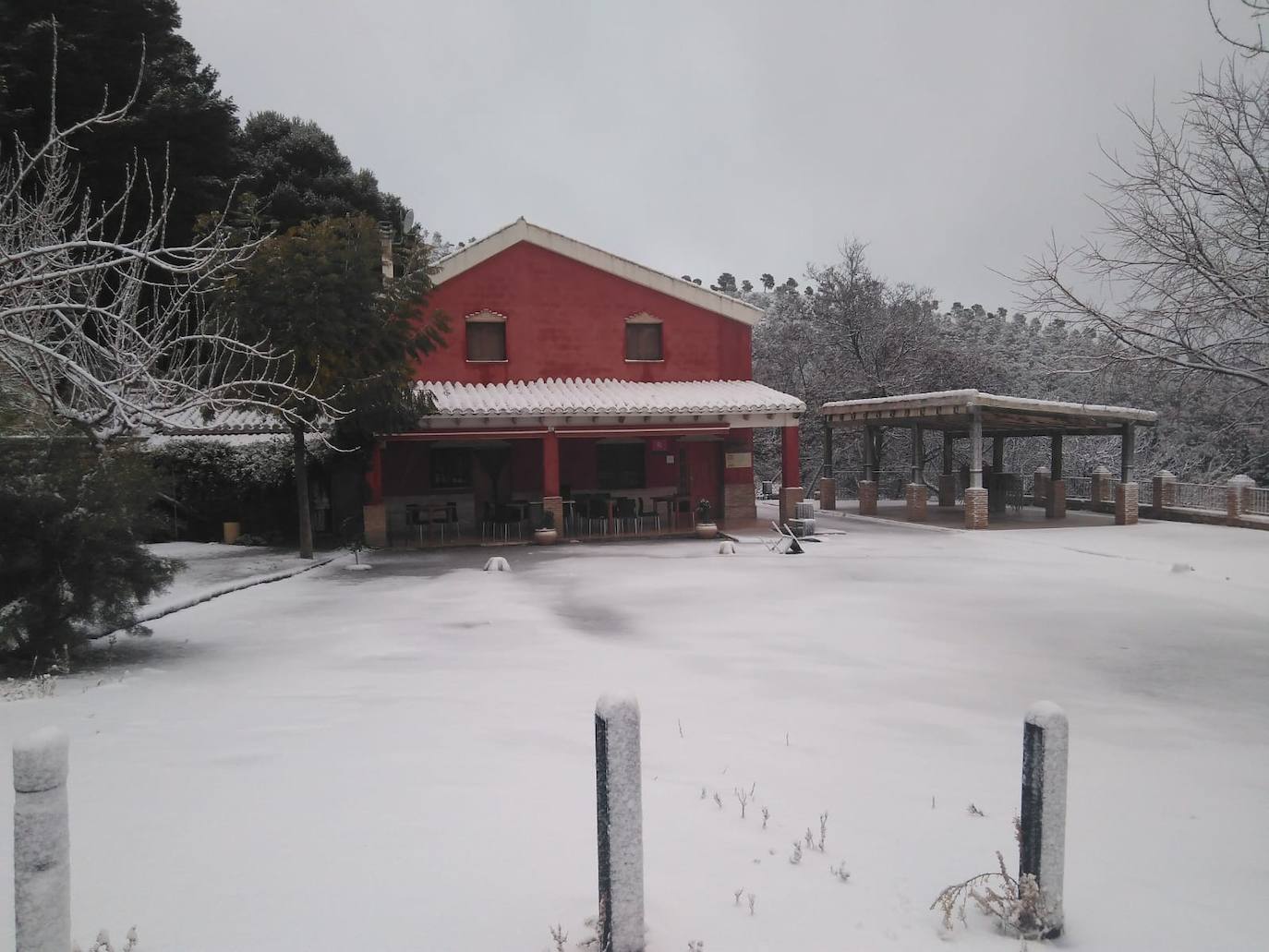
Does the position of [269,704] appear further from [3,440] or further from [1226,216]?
[1226,216]

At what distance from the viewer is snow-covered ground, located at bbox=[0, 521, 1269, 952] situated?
126 inches

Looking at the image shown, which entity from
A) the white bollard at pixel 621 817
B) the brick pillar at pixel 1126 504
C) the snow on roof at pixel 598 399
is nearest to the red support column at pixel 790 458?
the snow on roof at pixel 598 399

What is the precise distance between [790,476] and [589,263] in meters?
7.69

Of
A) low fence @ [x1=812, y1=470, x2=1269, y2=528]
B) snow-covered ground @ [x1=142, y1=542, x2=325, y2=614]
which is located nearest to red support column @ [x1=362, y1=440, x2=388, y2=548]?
snow-covered ground @ [x1=142, y1=542, x2=325, y2=614]

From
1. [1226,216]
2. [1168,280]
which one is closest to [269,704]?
[1168,280]

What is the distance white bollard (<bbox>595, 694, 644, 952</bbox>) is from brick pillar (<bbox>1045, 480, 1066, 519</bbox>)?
23.3m

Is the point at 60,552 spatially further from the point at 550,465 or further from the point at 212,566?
the point at 550,465

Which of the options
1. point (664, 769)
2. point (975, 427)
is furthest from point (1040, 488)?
point (664, 769)

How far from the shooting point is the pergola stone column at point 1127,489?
20734 mm

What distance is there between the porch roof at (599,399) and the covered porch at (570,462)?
4 cm

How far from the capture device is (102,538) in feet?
22.0

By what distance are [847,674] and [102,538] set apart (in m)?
6.54

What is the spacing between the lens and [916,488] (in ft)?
73.0

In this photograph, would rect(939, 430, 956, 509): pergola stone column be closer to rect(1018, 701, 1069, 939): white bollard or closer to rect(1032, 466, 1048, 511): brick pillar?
rect(1032, 466, 1048, 511): brick pillar
